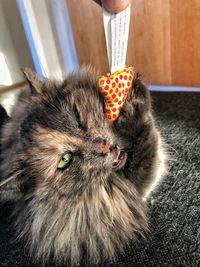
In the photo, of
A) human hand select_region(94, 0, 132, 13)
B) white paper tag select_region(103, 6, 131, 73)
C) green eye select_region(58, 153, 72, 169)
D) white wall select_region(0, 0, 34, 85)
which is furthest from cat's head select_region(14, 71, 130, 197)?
white wall select_region(0, 0, 34, 85)

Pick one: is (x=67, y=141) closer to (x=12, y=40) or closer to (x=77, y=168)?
(x=77, y=168)

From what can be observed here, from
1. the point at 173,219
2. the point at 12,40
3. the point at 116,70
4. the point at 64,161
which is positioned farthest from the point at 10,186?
the point at 12,40

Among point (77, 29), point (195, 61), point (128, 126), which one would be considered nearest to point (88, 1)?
point (77, 29)

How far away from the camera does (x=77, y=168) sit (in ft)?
2.48

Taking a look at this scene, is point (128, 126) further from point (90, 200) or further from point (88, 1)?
point (88, 1)

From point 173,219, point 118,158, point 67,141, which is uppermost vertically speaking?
point 67,141

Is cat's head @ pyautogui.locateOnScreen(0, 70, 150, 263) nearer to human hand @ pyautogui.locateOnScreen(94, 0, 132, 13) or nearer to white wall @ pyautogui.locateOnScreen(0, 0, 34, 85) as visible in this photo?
human hand @ pyautogui.locateOnScreen(94, 0, 132, 13)

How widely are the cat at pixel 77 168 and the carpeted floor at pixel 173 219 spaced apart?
55mm

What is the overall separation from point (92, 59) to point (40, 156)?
1197 mm

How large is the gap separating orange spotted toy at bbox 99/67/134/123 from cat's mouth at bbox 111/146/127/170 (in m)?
0.09

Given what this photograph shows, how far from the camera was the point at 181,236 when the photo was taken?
0.92 meters

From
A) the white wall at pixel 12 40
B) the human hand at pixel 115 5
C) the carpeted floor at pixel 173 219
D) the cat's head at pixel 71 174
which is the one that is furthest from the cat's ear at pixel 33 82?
the white wall at pixel 12 40

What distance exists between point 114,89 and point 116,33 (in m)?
0.14

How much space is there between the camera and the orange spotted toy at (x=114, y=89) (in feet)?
2.58
